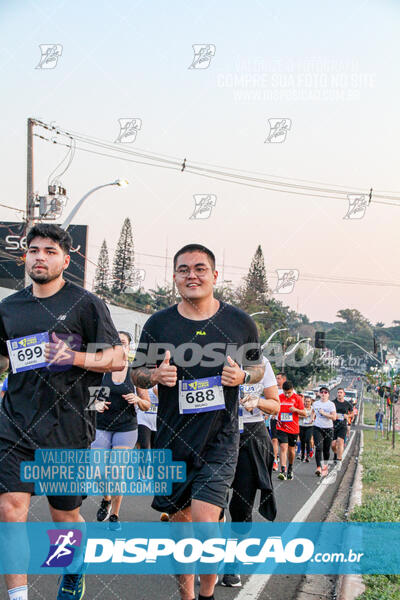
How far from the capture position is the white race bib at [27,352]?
3930 mm

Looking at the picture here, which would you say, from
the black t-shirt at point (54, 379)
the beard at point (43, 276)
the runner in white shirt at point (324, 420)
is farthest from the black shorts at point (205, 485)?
the runner in white shirt at point (324, 420)

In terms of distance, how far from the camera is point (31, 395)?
3898 millimetres

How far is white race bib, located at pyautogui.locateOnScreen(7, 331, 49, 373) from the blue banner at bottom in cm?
89

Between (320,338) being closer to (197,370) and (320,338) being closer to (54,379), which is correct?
(197,370)

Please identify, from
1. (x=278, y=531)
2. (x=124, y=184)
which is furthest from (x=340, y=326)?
(x=278, y=531)

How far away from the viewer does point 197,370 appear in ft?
13.9

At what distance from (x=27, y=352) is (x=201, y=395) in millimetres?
1084

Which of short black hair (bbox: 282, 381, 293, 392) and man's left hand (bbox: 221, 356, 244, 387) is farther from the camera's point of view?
short black hair (bbox: 282, 381, 293, 392)

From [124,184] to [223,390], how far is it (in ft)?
45.5

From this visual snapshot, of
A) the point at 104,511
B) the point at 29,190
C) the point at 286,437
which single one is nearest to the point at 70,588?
the point at 104,511

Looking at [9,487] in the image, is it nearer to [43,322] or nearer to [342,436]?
[43,322]

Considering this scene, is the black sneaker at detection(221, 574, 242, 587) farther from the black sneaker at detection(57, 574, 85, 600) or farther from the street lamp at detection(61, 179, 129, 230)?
the street lamp at detection(61, 179, 129, 230)

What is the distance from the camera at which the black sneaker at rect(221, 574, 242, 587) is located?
16.4 ft

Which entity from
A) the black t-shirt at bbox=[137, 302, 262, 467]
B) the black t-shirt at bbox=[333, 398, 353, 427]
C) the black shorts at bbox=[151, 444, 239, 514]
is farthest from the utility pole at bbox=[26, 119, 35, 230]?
the black shorts at bbox=[151, 444, 239, 514]
